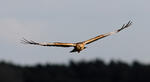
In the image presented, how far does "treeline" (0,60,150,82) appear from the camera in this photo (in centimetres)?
5019

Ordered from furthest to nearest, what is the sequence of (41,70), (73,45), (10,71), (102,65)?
(102,65) < (41,70) < (10,71) < (73,45)

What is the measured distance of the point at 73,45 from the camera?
3173 centimetres

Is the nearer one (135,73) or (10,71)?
(10,71)

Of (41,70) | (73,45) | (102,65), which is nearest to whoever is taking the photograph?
(73,45)

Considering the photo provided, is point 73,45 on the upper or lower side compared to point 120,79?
lower

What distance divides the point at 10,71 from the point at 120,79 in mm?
8816

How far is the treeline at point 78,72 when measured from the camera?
50188 mm

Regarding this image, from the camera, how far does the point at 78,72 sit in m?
53.2

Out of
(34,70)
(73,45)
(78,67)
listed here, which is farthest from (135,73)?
(73,45)

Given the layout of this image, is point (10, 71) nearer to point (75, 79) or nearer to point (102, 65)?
point (75, 79)

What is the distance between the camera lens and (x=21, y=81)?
164 feet

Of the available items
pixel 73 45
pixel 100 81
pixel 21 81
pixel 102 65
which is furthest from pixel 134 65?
pixel 73 45

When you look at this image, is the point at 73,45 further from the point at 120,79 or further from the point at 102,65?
the point at 102,65

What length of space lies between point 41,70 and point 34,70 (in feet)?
2.24
